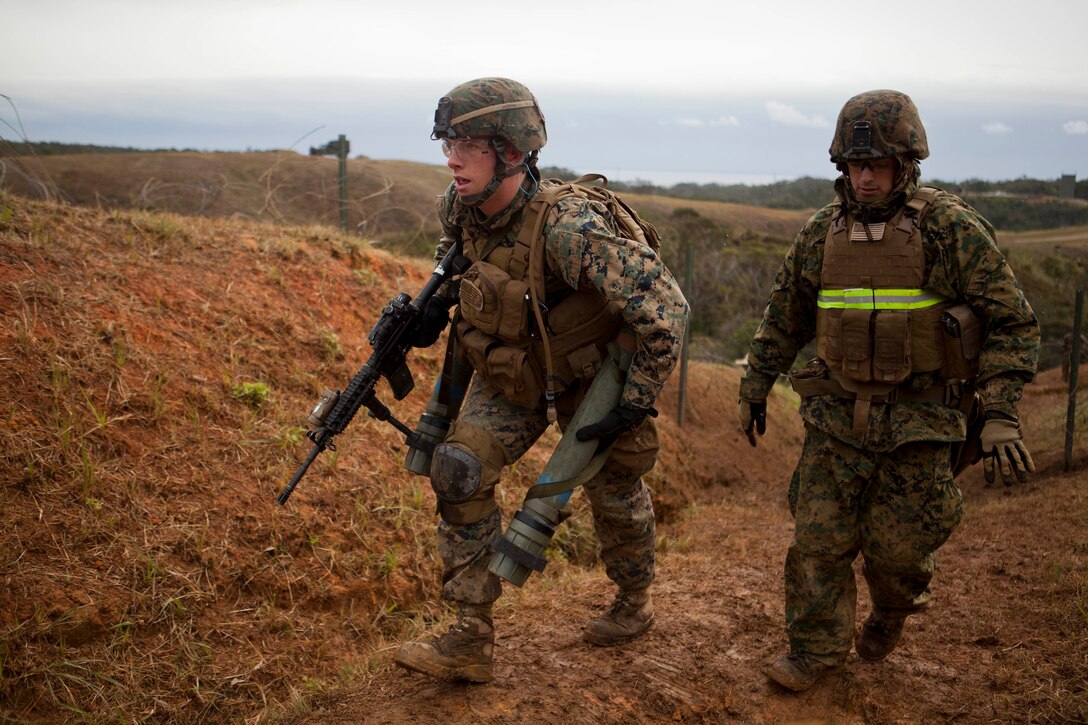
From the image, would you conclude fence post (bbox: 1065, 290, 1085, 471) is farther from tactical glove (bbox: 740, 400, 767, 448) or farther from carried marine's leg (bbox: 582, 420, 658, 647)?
carried marine's leg (bbox: 582, 420, 658, 647)

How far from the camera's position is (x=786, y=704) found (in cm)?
379

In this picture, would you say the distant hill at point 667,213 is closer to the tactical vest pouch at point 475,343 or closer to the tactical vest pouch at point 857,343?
the tactical vest pouch at point 475,343

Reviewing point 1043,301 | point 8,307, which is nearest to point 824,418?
point 8,307

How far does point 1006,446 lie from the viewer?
3348 millimetres

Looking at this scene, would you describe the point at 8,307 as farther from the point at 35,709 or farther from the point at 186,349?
the point at 35,709

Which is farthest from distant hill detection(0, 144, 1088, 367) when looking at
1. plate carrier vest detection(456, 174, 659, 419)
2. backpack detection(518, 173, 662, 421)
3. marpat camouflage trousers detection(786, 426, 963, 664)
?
marpat camouflage trousers detection(786, 426, 963, 664)

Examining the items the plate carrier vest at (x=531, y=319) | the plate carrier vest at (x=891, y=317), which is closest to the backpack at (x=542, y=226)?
the plate carrier vest at (x=531, y=319)

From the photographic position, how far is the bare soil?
3.83 m

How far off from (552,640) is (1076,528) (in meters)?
3.73

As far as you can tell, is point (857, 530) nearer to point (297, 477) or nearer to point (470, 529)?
point (470, 529)

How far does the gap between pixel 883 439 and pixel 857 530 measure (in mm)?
442

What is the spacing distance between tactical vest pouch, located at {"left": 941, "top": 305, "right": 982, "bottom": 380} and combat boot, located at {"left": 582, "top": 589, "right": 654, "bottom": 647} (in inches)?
67.8

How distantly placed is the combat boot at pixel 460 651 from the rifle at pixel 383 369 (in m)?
0.79

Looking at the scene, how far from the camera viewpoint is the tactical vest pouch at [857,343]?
11.8ft
